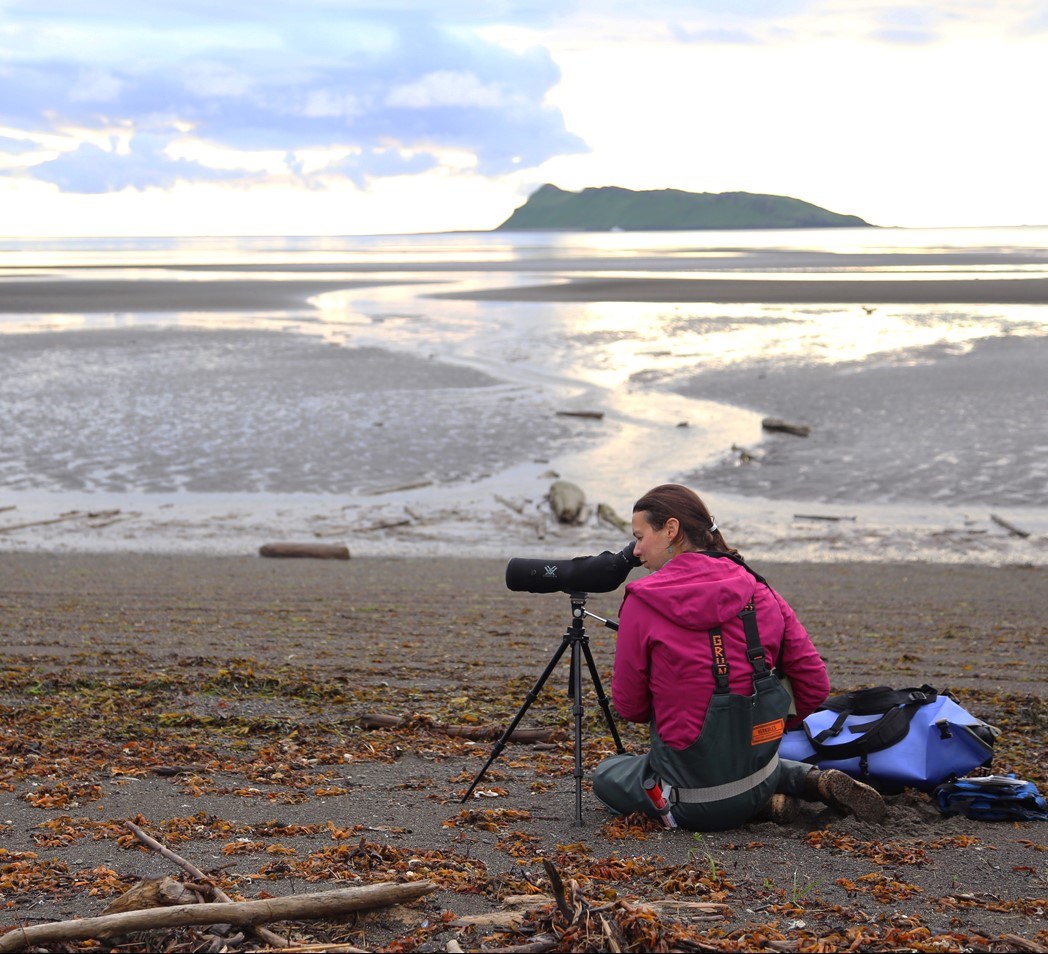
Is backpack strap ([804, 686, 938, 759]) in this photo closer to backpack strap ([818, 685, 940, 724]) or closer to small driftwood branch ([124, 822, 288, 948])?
backpack strap ([818, 685, 940, 724])

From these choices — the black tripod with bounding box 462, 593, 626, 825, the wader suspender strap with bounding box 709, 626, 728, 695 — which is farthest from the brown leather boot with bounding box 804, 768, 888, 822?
the black tripod with bounding box 462, 593, 626, 825

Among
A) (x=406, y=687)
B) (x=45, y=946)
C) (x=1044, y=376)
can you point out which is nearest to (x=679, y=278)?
(x=1044, y=376)

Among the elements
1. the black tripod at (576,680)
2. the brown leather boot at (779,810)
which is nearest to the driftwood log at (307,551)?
the black tripod at (576,680)

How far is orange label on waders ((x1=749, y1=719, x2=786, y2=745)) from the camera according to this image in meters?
4.35

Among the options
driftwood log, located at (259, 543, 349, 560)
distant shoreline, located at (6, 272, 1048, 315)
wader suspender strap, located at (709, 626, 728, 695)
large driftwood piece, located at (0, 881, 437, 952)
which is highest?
distant shoreline, located at (6, 272, 1048, 315)

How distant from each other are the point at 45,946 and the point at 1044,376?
23.4m

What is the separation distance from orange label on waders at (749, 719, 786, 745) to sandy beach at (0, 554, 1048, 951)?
40cm

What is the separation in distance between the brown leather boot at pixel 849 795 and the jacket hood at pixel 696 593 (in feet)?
2.88

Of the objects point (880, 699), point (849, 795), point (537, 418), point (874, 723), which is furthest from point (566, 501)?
point (849, 795)

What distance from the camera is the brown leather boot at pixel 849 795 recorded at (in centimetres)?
451

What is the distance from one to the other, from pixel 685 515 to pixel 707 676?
2.05 ft

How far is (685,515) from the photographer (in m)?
4.34

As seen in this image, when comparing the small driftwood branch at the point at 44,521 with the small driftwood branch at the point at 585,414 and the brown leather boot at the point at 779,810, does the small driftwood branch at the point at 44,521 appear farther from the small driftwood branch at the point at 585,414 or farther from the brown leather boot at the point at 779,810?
the brown leather boot at the point at 779,810

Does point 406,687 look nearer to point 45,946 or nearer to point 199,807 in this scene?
point 199,807
